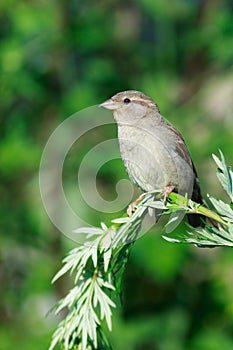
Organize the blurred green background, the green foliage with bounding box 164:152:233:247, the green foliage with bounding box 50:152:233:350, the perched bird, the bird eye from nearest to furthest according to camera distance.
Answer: the green foliage with bounding box 164:152:233:247 < the green foliage with bounding box 50:152:233:350 < the perched bird < the bird eye < the blurred green background

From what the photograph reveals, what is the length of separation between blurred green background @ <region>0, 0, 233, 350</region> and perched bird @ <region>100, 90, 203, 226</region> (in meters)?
1.04

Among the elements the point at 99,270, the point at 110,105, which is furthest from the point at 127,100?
the point at 99,270

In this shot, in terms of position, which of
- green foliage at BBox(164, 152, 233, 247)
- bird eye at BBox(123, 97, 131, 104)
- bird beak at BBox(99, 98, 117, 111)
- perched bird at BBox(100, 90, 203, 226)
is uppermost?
bird beak at BBox(99, 98, 117, 111)

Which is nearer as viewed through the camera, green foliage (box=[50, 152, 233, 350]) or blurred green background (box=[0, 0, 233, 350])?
green foliage (box=[50, 152, 233, 350])

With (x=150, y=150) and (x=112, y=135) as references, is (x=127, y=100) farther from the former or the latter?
(x=112, y=135)

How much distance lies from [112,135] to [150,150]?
4.98 feet

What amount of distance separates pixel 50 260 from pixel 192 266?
0.82 metres

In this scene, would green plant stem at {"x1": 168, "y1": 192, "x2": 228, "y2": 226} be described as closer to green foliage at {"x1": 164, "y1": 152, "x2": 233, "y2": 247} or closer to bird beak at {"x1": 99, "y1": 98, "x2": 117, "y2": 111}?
green foliage at {"x1": 164, "y1": 152, "x2": 233, "y2": 247}

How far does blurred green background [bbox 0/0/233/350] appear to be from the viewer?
3.68 metres

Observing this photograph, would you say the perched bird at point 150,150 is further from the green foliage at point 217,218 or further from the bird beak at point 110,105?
the green foliage at point 217,218

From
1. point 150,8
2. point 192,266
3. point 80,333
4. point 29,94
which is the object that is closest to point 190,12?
point 150,8

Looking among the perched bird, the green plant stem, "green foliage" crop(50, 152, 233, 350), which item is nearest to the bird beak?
the perched bird

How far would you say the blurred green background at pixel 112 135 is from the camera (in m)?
3.68

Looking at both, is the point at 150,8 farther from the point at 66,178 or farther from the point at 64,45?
the point at 66,178
